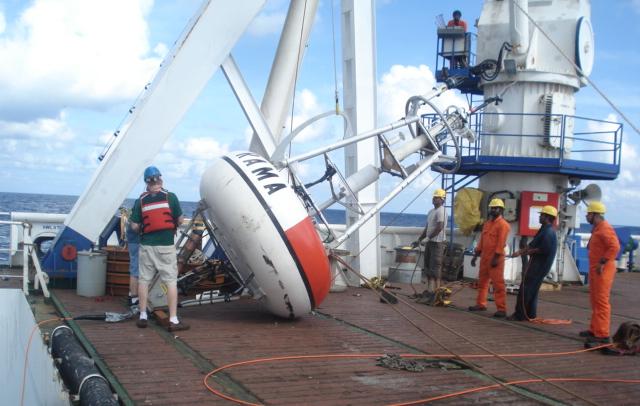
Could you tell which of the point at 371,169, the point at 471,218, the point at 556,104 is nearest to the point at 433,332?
the point at 371,169

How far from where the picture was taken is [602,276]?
8078 mm

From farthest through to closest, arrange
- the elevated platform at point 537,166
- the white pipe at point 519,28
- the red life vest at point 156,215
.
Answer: the elevated platform at point 537,166 < the white pipe at point 519,28 < the red life vest at point 156,215

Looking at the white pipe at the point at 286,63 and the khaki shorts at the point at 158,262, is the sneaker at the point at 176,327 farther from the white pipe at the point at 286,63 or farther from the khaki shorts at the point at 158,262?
the white pipe at the point at 286,63

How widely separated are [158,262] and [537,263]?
5.11m

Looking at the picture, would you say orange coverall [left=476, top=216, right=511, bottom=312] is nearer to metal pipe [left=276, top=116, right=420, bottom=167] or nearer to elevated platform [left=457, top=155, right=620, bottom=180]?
metal pipe [left=276, top=116, right=420, bottom=167]

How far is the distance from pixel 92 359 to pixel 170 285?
5.93 feet

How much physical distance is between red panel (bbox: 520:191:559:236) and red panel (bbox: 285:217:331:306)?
727 centimetres

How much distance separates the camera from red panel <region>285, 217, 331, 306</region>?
306 inches

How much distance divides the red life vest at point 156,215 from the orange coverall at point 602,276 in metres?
4.99

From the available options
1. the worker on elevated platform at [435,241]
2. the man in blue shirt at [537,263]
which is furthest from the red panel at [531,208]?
the man in blue shirt at [537,263]

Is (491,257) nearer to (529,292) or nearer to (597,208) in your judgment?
(529,292)

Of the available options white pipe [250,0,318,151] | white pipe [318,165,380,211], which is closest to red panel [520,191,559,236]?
white pipe [318,165,380,211]

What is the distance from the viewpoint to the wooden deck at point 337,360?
5473 mm

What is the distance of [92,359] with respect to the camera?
591 cm
